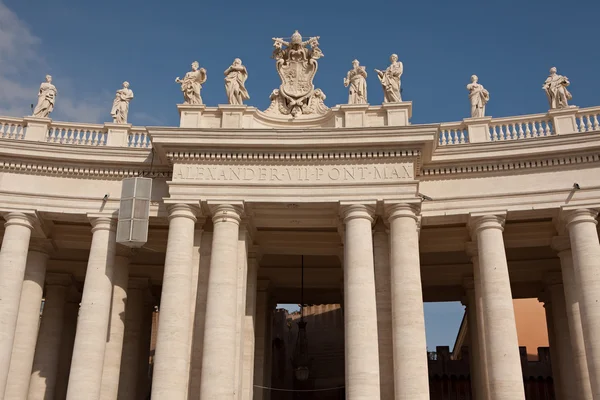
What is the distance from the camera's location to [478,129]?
→ 32.3 metres

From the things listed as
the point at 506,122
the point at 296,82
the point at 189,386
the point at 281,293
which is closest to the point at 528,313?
the point at 281,293

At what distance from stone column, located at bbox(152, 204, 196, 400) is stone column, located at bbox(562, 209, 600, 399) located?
53.8ft

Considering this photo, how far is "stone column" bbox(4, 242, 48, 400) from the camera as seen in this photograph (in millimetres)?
30828

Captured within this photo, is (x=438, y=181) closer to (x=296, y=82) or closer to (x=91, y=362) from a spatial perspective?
(x=296, y=82)

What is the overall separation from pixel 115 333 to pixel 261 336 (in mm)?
8886

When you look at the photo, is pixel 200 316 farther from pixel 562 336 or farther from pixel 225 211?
pixel 562 336

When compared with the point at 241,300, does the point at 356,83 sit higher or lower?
higher

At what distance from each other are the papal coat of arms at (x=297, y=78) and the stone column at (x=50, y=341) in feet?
51.5

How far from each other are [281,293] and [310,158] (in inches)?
532

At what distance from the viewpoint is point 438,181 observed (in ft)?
104

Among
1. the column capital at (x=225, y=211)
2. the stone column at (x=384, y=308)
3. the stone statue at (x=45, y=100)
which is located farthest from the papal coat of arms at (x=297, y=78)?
the stone statue at (x=45, y=100)

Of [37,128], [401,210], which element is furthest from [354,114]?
[37,128]

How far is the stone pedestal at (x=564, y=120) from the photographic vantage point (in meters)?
31.5

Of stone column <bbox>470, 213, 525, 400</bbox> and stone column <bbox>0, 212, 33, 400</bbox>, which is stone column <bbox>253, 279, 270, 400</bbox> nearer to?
stone column <bbox>0, 212, 33, 400</bbox>
